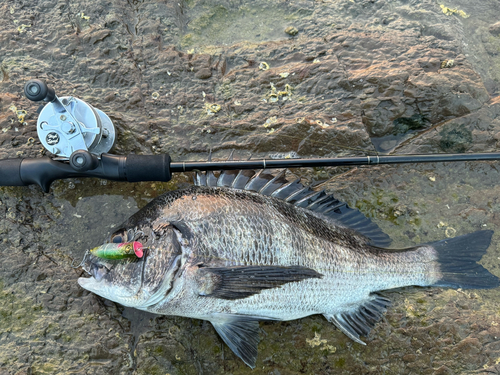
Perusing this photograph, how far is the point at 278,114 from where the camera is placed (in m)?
3.07

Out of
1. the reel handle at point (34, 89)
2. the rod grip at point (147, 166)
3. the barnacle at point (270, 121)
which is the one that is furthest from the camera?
the barnacle at point (270, 121)

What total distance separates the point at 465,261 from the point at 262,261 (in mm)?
1600

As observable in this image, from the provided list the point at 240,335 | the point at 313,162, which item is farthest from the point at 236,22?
the point at 240,335

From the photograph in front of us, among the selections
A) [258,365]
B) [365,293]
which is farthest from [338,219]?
[258,365]

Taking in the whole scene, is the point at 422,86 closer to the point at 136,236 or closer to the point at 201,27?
the point at 201,27

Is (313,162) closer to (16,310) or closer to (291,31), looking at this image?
(291,31)

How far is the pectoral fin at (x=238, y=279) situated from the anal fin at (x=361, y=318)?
0.64 meters

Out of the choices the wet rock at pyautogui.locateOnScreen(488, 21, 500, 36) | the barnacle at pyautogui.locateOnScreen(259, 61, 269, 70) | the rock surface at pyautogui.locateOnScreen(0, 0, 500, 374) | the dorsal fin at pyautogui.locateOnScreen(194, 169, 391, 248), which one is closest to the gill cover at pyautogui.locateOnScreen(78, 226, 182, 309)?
the rock surface at pyautogui.locateOnScreen(0, 0, 500, 374)

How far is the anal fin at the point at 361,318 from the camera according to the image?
8.71 ft

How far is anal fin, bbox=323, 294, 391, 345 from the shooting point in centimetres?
265

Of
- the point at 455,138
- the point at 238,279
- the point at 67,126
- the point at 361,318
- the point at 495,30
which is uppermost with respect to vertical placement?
the point at 495,30

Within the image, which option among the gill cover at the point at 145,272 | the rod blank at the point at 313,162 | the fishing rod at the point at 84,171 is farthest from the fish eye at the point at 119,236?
the rod blank at the point at 313,162

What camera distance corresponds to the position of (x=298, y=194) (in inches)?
108

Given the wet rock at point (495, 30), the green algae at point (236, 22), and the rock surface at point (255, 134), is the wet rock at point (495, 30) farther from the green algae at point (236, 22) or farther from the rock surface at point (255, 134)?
the green algae at point (236, 22)
